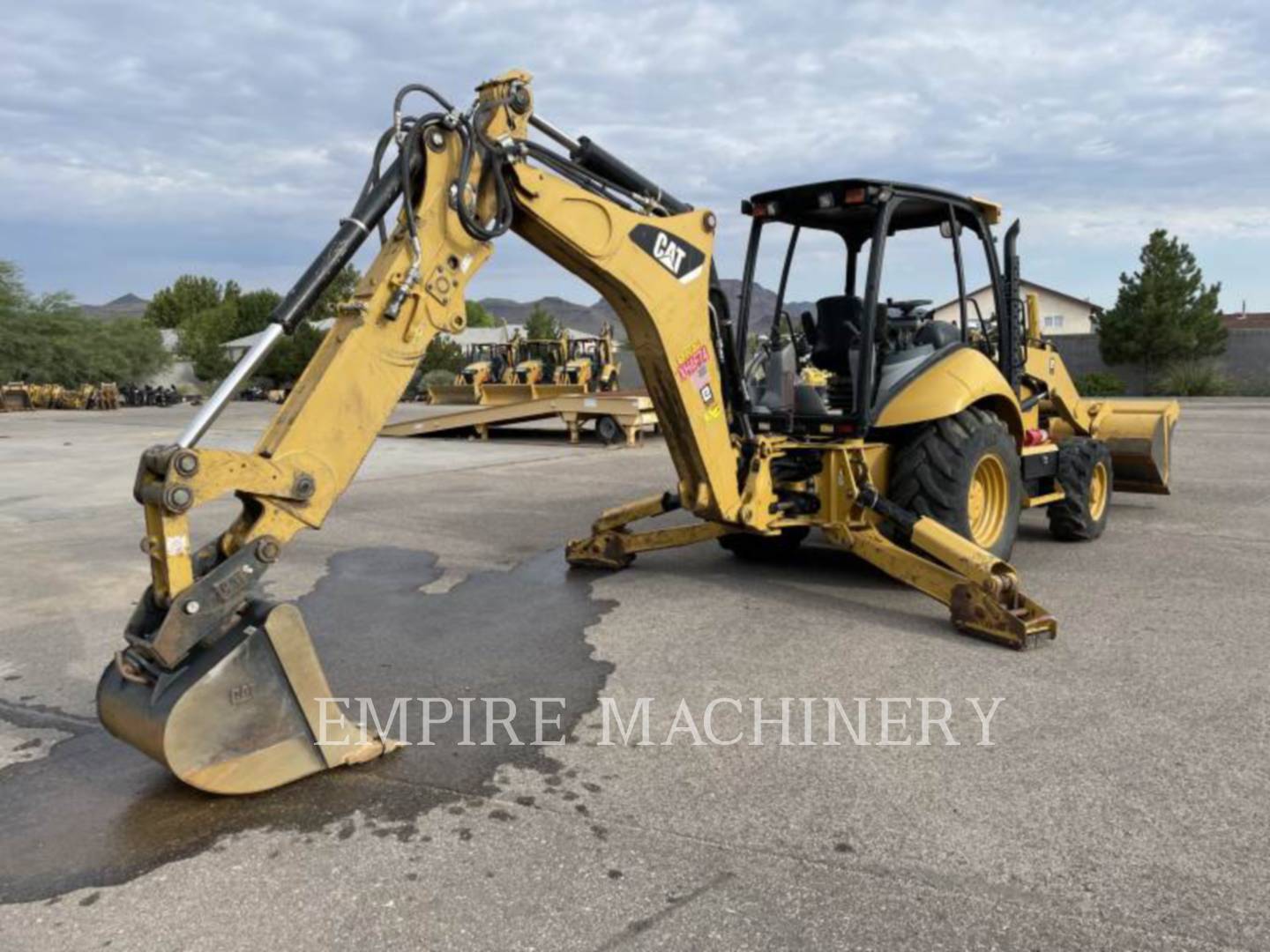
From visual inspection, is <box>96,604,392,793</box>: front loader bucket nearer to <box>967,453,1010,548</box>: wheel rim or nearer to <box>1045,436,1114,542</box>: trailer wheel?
<box>967,453,1010,548</box>: wheel rim

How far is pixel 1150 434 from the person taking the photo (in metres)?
9.27

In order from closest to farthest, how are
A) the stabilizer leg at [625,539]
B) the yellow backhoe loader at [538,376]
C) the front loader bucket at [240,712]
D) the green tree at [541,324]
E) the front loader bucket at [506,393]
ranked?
the front loader bucket at [240,712], the stabilizer leg at [625,539], the yellow backhoe loader at [538,376], the front loader bucket at [506,393], the green tree at [541,324]

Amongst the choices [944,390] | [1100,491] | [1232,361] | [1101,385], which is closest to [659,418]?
[944,390]

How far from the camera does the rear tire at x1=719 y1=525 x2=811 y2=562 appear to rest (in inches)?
295

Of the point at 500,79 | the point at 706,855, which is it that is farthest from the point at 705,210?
the point at 706,855

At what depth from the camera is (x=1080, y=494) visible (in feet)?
25.9

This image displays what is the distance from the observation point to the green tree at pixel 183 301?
78312 mm

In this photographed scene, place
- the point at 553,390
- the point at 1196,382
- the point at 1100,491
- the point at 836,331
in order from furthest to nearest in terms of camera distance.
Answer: the point at 1196,382 < the point at 553,390 < the point at 1100,491 < the point at 836,331

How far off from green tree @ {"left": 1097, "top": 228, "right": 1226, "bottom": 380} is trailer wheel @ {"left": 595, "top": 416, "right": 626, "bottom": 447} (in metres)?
24.3

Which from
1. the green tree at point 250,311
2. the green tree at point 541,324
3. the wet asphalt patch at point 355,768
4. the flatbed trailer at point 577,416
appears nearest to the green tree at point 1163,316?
the flatbed trailer at point 577,416

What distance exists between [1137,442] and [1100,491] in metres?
1.25

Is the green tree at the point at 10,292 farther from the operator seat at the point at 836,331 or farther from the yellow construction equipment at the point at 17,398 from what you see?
the operator seat at the point at 836,331

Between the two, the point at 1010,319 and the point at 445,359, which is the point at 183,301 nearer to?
the point at 445,359

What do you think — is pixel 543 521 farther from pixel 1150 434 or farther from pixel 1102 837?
pixel 1102 837
